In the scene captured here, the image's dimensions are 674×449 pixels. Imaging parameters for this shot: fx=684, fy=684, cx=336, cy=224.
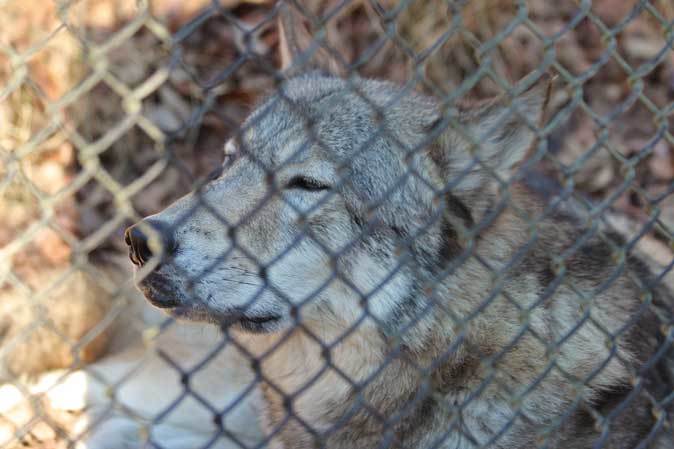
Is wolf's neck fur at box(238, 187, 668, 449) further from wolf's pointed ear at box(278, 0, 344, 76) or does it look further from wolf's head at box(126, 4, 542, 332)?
wolf's pointed ear at box(278, 0, 344, 76)

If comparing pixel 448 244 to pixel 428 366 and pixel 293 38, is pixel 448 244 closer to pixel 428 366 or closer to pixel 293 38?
pixel 428 366

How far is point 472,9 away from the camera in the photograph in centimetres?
586

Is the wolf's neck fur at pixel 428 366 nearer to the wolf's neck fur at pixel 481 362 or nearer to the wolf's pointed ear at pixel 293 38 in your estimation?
the wolf's neck fur at pixel 481 362

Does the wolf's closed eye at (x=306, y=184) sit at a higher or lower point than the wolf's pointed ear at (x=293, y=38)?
lower

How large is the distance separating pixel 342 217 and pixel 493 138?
639 mm

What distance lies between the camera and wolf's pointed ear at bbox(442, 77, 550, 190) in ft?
7.83

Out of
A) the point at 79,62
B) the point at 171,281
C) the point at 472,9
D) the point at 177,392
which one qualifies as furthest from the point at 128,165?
the point at 171,281

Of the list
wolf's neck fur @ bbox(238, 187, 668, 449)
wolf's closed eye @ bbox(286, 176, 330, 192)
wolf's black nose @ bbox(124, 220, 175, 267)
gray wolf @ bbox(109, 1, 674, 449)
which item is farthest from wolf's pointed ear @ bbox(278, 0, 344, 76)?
wolf's neck fur @ bbox(238, 187, 668, 449)

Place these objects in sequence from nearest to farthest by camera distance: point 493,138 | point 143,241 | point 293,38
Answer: point 143,241 < point 493,138 < point 293,38

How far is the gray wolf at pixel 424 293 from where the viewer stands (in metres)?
2.47

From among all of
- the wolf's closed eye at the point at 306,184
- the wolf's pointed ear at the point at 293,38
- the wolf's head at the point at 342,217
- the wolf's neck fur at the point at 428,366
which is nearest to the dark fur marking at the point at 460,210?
the wolf's head at the point at 342,217

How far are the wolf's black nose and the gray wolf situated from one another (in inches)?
3.1

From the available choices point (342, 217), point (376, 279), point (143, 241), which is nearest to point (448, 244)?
point (376, 279)

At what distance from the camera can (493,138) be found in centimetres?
253
